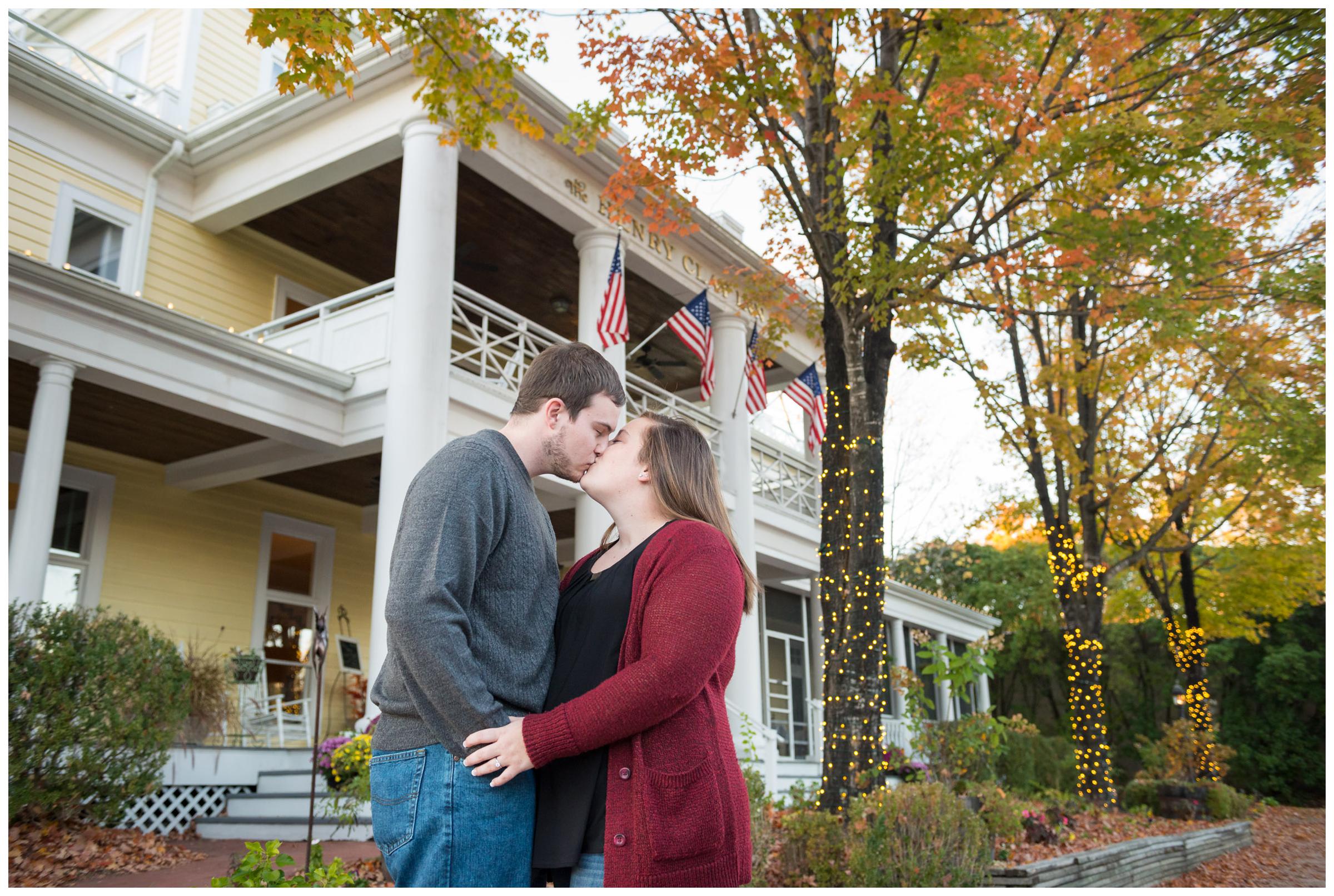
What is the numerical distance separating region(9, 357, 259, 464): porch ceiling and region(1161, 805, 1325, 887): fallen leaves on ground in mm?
11209

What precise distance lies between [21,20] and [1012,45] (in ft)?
33.0

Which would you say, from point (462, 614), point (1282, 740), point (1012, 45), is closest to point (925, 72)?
point (1012, 45)

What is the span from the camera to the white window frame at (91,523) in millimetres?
10562

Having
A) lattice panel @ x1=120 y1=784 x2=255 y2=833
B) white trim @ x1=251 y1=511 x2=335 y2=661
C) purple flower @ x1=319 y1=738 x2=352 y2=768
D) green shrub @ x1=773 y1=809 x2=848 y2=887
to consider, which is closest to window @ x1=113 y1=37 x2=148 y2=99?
white trim @ x1=251 y1=511 x2=335 y2=661

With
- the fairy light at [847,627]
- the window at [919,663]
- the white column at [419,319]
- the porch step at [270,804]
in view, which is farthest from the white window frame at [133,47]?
the window at [919,663]

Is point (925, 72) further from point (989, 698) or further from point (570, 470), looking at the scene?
point (989, 698)

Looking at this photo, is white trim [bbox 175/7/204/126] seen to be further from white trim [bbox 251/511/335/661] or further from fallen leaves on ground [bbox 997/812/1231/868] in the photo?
fallen leaves on ground [bbox 997/812/1231/868]

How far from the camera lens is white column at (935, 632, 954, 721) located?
2383 centimetres

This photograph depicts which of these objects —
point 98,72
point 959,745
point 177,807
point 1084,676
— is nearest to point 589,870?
point 177,807

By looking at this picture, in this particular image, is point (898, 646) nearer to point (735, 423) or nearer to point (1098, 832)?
point (735, 423)

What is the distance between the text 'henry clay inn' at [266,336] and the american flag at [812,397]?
3.55 feet

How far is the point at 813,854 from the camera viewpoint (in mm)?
7152

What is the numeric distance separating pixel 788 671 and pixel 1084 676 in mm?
5788

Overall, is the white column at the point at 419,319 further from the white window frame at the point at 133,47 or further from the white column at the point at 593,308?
the white window frame at the point at 133,47
